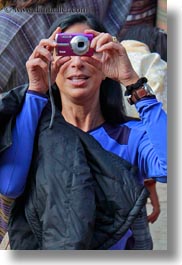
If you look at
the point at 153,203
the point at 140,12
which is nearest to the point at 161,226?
the point at 153,203

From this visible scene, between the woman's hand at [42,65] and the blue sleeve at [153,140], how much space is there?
26cm

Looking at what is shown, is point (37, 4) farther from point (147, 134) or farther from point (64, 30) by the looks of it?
point (147, 134)

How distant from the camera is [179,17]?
75.7 inches

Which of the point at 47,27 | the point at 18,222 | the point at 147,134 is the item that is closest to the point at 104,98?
the point at 147,134

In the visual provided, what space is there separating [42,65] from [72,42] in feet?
0.34

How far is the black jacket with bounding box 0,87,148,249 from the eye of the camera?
5.50 feet

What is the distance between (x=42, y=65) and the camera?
67.3 inches

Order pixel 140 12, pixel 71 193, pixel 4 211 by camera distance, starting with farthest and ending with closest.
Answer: pixel 140 12
pixel 4 211
pixel 71 193

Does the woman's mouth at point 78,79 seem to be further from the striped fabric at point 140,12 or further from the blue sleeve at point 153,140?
the striped fabric at point 140,12

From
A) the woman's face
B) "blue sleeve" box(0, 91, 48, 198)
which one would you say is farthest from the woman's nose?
"blue sleeve" box(0, 91, 48, 198)

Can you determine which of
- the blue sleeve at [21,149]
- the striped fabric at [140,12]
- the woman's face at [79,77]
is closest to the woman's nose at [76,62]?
the woman's face at [79,77]

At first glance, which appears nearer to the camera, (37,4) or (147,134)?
(147,134)

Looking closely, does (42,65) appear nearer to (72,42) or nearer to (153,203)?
(72,42)

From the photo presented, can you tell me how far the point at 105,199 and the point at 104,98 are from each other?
0.28 meters
